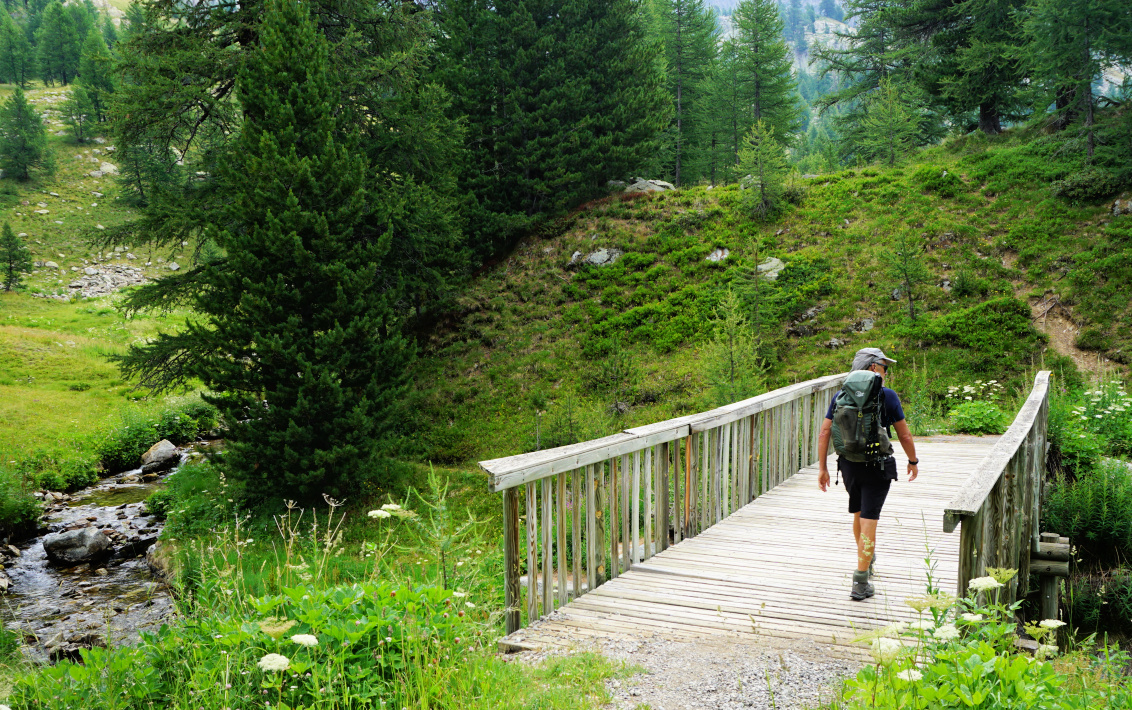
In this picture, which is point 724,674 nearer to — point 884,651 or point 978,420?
point 884,651

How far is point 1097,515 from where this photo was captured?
8.02m

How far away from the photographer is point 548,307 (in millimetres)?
22547

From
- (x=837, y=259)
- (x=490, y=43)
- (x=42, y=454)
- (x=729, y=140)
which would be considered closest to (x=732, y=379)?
(x=837, y=259)

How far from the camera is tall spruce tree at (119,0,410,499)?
11.6 m

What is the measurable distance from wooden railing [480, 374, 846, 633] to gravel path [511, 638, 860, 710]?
78cm

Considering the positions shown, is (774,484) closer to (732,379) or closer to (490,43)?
(732,379)

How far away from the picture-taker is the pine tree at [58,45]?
72.2 metres

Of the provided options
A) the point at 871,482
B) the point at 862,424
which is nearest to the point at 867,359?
the point at 862,424

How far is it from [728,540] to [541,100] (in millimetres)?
20770

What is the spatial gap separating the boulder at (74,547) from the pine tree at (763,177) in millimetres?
20179

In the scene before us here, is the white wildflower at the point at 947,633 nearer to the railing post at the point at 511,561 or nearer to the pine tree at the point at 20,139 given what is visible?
the railing post at the point at 511,561

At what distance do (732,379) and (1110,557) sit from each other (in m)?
5.57

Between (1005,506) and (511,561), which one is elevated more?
(1005,506)

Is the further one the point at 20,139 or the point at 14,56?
the point at 14,56
